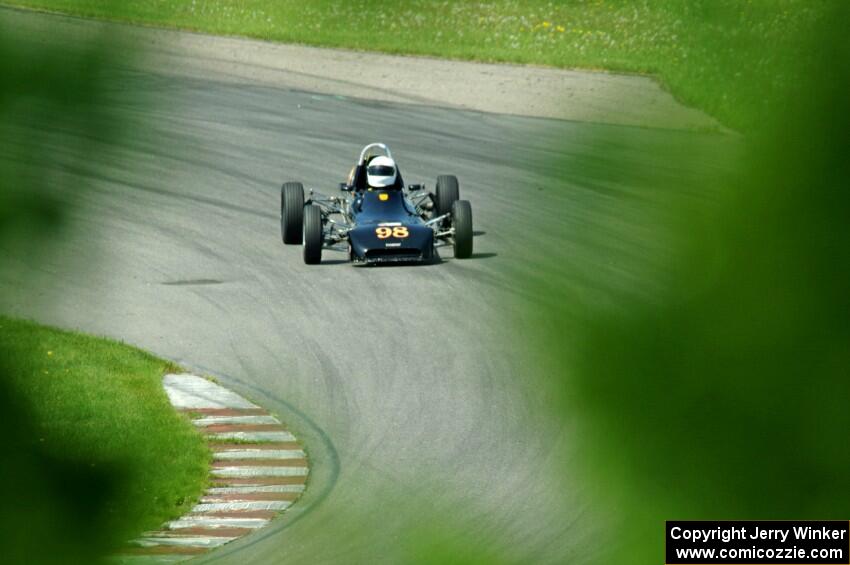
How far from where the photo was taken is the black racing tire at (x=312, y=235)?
18.4 metres

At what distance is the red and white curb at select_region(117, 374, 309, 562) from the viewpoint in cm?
1048

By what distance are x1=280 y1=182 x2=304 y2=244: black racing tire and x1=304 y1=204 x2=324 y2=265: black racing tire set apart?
1.55ft

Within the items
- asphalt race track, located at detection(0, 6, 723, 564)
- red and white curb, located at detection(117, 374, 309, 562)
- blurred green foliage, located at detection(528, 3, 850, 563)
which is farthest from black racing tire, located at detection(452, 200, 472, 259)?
blurred green foliage, located at detection(528, 3, 850, 563)

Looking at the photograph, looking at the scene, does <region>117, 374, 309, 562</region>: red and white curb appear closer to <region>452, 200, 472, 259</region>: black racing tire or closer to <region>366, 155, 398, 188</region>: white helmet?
<region>366, 155, 398, 188</region>: white helmet

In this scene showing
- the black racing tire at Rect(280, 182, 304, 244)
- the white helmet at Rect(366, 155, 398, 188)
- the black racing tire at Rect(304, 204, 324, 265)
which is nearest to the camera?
the black racing tire at Rect(304, 204, 324, 265)

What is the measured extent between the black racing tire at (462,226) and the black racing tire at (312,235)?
5.38 feet

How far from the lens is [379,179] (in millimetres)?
18672

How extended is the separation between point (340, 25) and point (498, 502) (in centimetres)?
921

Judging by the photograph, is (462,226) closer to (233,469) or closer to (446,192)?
(446,192)

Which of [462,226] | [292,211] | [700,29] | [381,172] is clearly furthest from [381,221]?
[700,29]

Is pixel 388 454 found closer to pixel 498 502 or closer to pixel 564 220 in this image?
pixel 498 502

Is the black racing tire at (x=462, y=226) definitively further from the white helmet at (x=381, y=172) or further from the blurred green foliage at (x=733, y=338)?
the blurred green foliage at (x=733, y=338)

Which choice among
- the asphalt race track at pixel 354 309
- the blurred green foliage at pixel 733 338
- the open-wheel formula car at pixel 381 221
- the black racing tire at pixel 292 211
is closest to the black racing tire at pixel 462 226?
the open-wheel formula car at pixel 381 221

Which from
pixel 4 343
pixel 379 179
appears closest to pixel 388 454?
pixel 379 179
